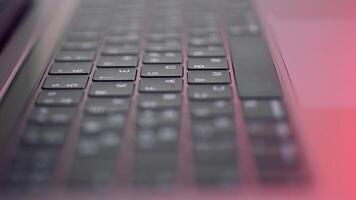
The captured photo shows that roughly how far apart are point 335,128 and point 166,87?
0.38 ft

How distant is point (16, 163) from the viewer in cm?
28

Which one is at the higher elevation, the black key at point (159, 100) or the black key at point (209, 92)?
the black key at point (209, 92)

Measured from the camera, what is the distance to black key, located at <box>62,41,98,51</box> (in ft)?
1.36

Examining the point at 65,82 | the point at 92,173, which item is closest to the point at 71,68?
the point at 65,82

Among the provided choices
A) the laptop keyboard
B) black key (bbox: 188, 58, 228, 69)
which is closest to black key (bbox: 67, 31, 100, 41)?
the laptop keyboard

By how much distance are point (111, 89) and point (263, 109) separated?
4.2 inches

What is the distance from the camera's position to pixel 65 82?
1.16ft

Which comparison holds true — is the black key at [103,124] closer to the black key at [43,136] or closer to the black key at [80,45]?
the black key at [43,136]

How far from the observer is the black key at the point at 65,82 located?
1.14 feet

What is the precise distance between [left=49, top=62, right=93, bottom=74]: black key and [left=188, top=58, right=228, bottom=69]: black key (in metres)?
0.08

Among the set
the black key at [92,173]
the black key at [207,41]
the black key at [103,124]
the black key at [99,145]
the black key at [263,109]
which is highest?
the black key at [207,41]

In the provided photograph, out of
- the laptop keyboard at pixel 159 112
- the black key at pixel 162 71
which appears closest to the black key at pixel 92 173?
the laptop keyboard at pixel 159 112

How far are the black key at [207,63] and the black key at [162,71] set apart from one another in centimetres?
1

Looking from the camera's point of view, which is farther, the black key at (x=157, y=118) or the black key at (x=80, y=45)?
the black key at (x=80, y=45)
